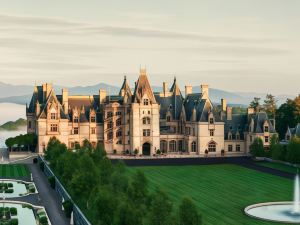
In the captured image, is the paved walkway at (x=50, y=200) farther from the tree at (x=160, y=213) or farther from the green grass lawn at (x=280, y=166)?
the green grass lawn at (x=280, y=166)

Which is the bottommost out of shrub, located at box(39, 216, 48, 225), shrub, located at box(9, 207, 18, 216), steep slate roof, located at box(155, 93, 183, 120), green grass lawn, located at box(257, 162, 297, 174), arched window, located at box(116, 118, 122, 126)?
shrub, located at box(39, 216, 48, 225)

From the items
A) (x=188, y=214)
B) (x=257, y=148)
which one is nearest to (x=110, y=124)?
(x=257, y=148)

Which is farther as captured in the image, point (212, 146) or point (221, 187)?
point (212, 146)

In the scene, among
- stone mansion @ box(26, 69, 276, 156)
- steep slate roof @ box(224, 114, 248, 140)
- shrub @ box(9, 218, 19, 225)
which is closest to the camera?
shrub @ box(9, 218, 19, 225)

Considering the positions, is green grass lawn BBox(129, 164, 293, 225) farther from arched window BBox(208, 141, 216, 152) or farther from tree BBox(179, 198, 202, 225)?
arched window BBox(208, 141, 216, 152)

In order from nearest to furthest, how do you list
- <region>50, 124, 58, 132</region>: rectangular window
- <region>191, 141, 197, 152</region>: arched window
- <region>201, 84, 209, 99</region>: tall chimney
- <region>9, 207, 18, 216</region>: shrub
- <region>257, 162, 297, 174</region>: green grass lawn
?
<region>9, 207, 18, 216</region>: shrub → <region>257, 162, 297, 174</region>: green grass lawn → <region>50, 124, 58, 132</region>: rectangular window → <region>191, 141, 197, 152</region>: arched window → <region>201, 84, 209, 99</region>: tall chimney

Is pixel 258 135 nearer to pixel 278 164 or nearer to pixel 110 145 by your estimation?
pixel 278 164

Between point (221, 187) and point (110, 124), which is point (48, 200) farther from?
point (110, 124)

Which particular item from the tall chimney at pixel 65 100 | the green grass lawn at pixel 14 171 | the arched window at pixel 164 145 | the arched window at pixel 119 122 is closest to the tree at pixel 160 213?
the green grass lawn at pixel 14 171

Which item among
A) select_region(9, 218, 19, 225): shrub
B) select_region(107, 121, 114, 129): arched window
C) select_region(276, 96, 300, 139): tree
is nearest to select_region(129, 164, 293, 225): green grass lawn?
select_region(9, 218, 19, 225): shrub
